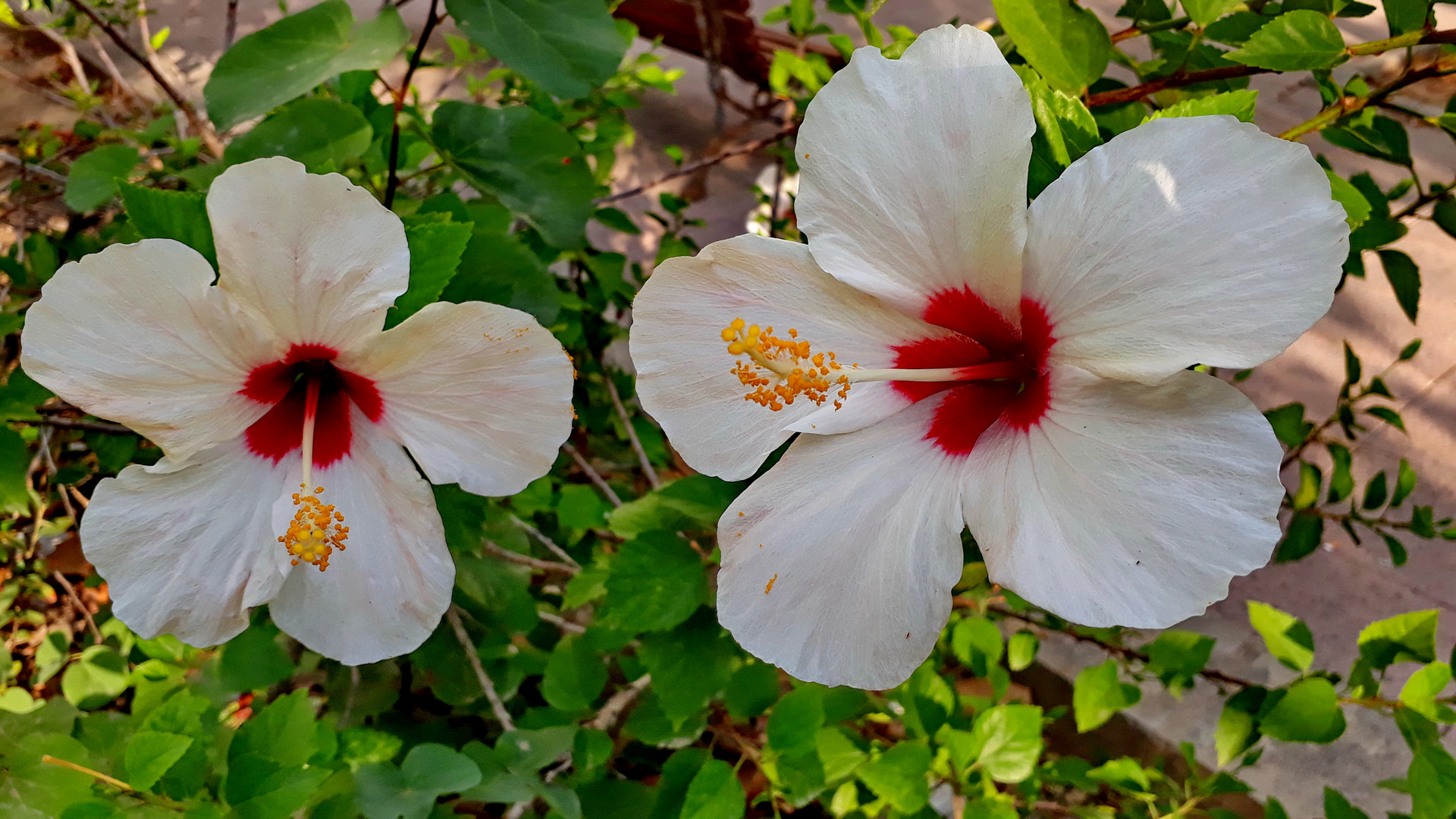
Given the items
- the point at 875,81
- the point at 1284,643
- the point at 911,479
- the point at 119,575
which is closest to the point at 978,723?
the point at 1284,643

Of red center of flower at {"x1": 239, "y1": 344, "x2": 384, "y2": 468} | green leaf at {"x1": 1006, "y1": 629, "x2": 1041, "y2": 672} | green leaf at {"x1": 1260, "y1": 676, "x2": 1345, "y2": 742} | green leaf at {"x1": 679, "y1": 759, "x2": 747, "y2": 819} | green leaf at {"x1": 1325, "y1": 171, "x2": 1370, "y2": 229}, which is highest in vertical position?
green leaf at {"x1": 1325, "y1": 171, "x2": 1370, "y2": 229}

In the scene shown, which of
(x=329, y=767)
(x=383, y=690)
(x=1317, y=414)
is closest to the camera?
(x=329, y=767)

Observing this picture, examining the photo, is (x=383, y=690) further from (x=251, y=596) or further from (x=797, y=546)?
(x=797, y=546)

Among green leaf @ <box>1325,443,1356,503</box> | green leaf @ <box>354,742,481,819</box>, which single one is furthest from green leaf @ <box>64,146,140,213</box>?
green leaf @ <box>1325,443,1356,503</box>

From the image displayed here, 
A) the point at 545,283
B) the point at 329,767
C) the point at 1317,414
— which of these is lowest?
the point at 1317,414

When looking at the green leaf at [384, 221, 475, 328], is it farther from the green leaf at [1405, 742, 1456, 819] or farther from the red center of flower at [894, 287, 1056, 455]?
the green leaf at [1405, 742, 1456, 819]
